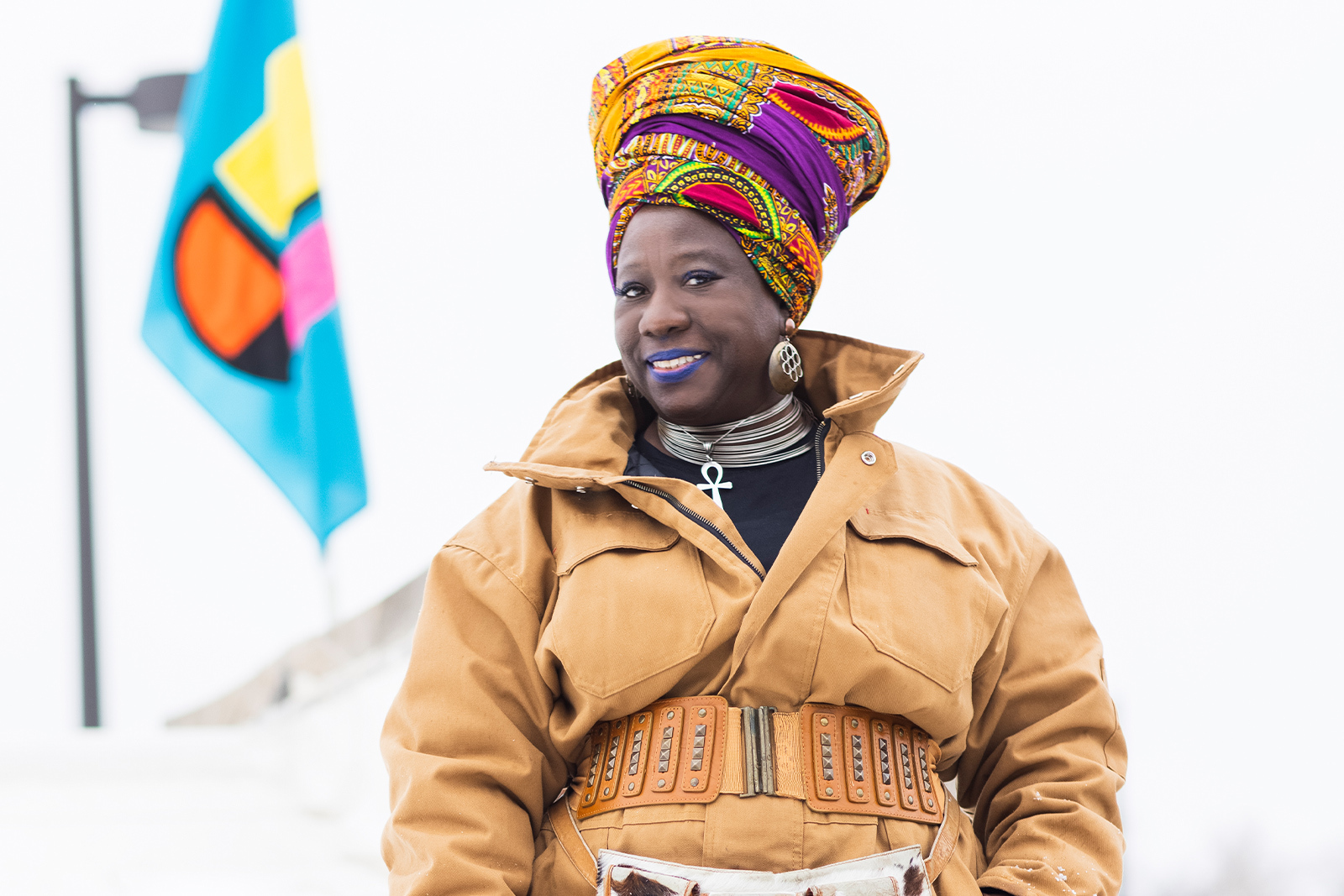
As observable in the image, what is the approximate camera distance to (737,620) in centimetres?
135

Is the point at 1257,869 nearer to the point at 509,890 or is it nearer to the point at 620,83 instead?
the point at 509,890

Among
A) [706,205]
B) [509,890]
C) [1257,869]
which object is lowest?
[1257,869]

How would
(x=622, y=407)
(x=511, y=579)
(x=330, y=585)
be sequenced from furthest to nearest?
(x=330, y=585) < (x=622, y=407) < (x=511, y=579)

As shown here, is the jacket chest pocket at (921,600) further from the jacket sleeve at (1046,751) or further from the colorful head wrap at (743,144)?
the colorful head wrap at (743,144)

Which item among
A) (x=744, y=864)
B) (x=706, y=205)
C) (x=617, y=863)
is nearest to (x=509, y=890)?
(x=617, y=863)

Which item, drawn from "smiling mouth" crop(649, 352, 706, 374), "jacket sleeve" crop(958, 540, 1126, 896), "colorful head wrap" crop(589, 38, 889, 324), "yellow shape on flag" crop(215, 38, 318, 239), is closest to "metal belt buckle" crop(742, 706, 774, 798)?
"jacket sleeve" crop(958, 540, 1126, 896)

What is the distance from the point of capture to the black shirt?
146cm

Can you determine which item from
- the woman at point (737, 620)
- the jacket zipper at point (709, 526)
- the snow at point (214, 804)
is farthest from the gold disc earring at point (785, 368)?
the snow at point (214, 804)

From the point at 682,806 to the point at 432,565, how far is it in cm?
43

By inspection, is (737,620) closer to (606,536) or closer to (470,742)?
(606,536)

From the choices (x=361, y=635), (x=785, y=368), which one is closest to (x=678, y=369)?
(x=785, y=368)

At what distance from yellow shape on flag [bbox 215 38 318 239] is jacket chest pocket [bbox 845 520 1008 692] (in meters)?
2.19

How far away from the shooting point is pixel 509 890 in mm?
1312

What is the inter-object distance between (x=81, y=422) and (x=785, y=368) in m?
2.37
